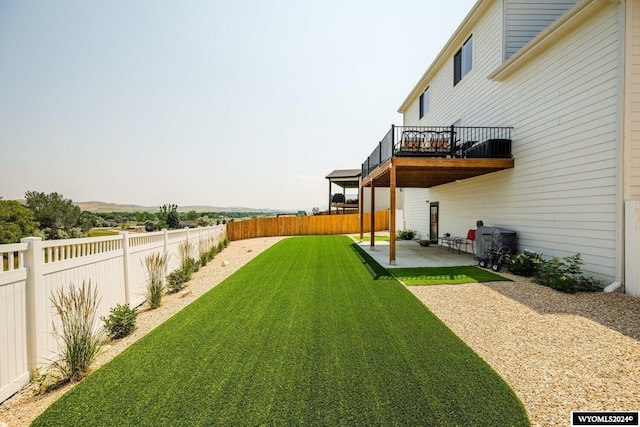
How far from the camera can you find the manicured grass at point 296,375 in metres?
2.24

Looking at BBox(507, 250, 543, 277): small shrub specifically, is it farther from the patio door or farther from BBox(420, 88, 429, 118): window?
BBox(420, 88, 429, 118): window

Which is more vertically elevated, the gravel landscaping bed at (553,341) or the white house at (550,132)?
the white house at (550,132)

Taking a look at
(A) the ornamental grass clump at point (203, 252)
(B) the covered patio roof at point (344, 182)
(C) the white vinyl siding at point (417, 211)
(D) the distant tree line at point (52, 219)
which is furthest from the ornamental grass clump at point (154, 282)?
(B) the covered patio roof at point (344, 182)

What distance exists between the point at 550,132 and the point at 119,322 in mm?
9317

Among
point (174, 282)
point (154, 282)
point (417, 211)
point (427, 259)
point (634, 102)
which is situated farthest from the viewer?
point (417, 211)

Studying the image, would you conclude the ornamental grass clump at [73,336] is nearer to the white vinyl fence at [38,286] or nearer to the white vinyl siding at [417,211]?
the white vinyl fence at [38,286]

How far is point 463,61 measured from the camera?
36.5 feet

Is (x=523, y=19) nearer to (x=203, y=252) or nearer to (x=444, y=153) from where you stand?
(x=444, y=153)

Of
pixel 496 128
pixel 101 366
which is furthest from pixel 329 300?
pixel 496 128

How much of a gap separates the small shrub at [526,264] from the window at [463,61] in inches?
281

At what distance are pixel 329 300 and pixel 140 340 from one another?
2.90 m

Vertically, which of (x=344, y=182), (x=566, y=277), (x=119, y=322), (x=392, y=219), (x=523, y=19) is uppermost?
(x=523, y=19)

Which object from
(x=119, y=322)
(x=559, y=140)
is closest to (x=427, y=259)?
(x=559, y=140)

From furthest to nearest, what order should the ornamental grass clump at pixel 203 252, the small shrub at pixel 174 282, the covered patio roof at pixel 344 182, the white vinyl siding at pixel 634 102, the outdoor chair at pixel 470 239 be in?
the covered patio roof at pixel 344 182 < the outdoor chair at pixel 470 239 < the ornamental grass clump at pixel 203 252 < the small shrub at pixel 174 282 < the white vinyl siding at pixel 634 102
